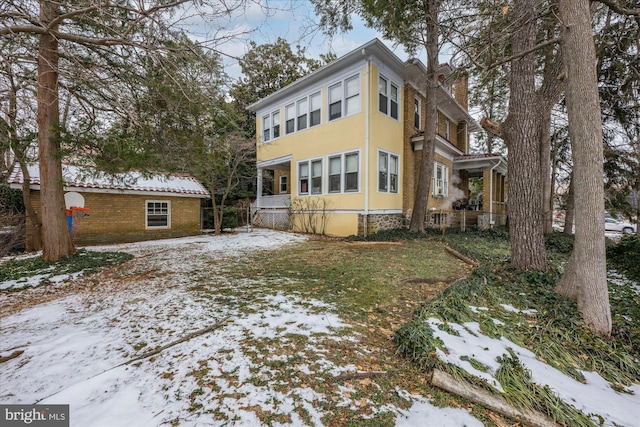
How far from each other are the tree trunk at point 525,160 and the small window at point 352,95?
19.0 feet

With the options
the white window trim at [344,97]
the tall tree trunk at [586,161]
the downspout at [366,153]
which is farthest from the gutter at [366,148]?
the tall tree trunk at [586,161]

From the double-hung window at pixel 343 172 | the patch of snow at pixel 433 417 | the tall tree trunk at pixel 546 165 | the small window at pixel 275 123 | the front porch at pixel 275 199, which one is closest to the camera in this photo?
the patch of snow at pixel 433 417

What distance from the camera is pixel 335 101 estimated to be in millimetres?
11133

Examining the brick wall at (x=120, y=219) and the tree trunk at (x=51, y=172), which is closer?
the tree trunk at (x=51, y=172)

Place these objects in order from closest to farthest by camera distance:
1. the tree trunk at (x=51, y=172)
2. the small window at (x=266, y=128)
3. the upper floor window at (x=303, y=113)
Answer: the tree trunk at (x=51, y=172), the upper floor window at (x=303, y=113), the small window at (x=266, y=128)

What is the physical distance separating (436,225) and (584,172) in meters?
9.30

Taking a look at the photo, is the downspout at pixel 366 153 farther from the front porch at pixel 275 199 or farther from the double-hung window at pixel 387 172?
the front porch at pixel 275 199

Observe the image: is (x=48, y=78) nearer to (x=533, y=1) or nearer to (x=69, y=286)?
(x=69, y=286)

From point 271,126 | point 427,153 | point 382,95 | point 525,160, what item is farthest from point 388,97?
point 525,160

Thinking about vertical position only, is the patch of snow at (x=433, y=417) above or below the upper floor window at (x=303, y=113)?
below

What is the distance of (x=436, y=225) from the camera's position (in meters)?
12.5

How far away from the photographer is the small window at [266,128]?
14.6 m

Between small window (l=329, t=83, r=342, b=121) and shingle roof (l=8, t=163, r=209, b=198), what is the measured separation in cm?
688

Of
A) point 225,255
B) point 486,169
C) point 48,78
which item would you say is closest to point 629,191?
point 486,169
